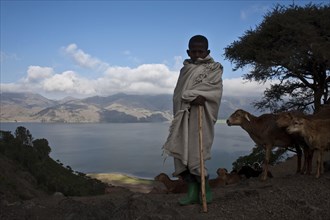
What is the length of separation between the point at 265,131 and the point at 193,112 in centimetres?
307

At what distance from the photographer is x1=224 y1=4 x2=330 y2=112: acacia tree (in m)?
16.6

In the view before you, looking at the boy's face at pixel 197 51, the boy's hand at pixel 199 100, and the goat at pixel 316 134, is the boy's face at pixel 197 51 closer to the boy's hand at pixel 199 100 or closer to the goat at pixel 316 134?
the boy's hand at pixel 199 100

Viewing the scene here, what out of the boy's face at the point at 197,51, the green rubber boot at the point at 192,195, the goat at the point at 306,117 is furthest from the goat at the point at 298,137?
the green rubber boot at the point at 192,195

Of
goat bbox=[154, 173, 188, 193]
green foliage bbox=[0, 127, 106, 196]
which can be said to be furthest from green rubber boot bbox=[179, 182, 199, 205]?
green foliage bbox=[0, 127, 106, 196]

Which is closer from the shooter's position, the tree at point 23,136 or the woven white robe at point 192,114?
the woven white robe at point 192,114

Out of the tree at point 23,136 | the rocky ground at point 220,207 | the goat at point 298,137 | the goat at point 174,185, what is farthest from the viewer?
the tree at point 23,136

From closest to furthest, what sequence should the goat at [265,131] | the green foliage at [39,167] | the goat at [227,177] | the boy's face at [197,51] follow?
1. the boy's face at [197,51]
2. the goat at [265,131]
3. the goat at [227,177]
4. the green foliage at [39,167]

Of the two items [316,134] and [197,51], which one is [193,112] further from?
[316,134]

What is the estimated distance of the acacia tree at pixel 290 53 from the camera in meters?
16.6

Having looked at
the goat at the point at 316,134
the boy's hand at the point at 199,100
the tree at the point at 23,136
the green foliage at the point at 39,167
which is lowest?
the green foliage at the point at 39,167

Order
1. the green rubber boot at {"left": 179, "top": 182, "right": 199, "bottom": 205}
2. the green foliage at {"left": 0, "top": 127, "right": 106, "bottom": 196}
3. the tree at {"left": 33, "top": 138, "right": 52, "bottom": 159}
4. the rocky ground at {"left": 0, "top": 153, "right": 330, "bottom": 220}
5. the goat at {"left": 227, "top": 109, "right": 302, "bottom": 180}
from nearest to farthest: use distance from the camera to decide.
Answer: the rocky ground at {"left": 0, "top": 153, "right": 330, "bottom": 220} < the green rubber boot at {"left": 179, "top": 182, "right": 199, "bottom": 205} < the goat at {"left": 227, "top": 109, "right": 302, "bottom": 180} < the green foliage at {"left": 0, "top": 127, "right": 106, "bottom": 196} < the tree at {"left": 33, "top": 138, "right": 52, "bottom": 159}

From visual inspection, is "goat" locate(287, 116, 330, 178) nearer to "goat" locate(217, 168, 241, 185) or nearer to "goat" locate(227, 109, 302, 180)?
"goat" locate(227, 109, 302, 180)

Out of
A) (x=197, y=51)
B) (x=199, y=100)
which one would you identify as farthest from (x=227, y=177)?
(x=197, y=51)

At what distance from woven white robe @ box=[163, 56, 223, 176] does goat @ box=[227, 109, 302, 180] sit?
107 inches
